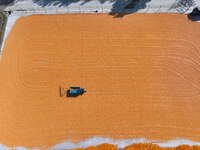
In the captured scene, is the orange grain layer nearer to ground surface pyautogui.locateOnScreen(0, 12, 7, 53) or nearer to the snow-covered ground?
the snow-covered ground

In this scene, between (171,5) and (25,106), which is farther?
(171,5)

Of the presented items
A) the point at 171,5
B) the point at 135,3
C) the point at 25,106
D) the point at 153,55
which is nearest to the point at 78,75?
the point at 25,106

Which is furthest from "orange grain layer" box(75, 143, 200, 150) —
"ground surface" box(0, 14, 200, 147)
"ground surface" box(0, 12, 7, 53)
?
"ground surface" box(0, 12, 7, 53)

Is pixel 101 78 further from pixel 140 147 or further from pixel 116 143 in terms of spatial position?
pixel 140 147

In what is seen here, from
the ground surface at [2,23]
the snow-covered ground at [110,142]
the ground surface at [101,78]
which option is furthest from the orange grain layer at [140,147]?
the ground surface at [2,23]

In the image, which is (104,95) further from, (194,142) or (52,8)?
(52,8)

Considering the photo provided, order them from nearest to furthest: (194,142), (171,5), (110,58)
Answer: (194,142)
(110,58)
(171,5)

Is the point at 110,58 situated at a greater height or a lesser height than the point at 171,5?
lesser

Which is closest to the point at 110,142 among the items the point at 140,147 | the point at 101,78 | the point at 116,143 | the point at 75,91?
the point at 116,143
